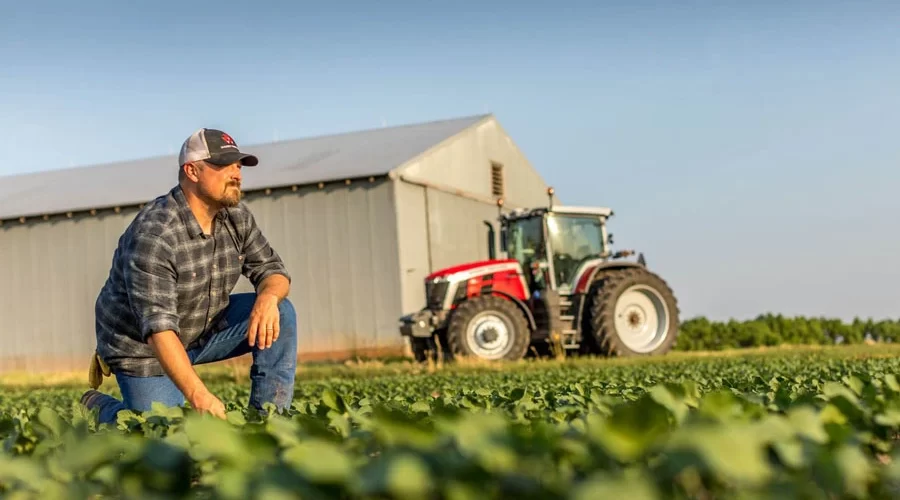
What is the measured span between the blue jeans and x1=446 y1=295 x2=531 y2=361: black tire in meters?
7.62

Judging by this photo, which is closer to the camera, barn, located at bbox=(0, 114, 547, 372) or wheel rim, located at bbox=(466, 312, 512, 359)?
wheel rim, located at bbox=(466, 312, 512, 359)

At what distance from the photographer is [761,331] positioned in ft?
72.4

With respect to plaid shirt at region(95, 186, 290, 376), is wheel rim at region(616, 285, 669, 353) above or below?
below

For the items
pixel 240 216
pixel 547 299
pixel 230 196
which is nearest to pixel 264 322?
pixel 230 196

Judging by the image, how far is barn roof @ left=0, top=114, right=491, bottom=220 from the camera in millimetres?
18225

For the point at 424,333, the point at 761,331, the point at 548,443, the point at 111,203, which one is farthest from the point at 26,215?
the point at 548,443

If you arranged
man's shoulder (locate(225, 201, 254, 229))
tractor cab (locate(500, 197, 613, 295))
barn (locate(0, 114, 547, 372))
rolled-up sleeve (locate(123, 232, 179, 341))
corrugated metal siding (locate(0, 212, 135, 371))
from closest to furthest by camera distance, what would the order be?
rolled-up sleeve (locate(123, 232, 179, 341))
man's shoulder (locate(225, 201, 254, 229))
tractor cab (locate(500, 197, 613, 295))
barn (locate(0, 114, 547, 372))
corrugated metal siding (locate(0, 212, 135, 371))

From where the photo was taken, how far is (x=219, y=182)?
172 inches

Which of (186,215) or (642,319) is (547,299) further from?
(186,215)

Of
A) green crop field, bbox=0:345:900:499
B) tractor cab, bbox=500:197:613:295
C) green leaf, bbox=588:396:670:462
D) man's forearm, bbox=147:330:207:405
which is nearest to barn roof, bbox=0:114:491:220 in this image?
tractor cab, bbox=500:197:613:295

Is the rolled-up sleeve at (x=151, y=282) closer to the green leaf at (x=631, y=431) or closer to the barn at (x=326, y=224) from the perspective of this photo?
the green leaf at (x=631, y=431)

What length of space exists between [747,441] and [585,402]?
Result: 209cm

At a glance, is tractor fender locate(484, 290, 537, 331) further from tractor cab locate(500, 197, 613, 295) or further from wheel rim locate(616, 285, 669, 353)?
wheel rim locate(616, 285, 669, 353)

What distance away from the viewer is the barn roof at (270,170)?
59.8 feet
